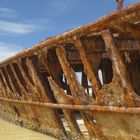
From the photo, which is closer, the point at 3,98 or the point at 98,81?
the point at 98,81

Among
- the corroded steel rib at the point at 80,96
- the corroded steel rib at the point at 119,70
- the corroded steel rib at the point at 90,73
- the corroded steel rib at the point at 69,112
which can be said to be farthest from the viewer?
the corroded steel rib at the point at 69,112

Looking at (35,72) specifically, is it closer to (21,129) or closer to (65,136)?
(65,136)

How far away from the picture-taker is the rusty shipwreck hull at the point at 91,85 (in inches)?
160

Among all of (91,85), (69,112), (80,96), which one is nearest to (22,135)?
(69,112)

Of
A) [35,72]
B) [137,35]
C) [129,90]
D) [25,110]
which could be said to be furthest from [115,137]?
[25,110]

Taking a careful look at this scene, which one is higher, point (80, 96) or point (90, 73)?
point (90, 73)

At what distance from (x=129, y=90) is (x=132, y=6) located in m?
0.89

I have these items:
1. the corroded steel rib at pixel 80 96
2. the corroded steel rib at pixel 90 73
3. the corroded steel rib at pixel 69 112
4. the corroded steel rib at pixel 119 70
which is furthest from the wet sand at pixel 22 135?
the corroded steel rib at pixel 119 70

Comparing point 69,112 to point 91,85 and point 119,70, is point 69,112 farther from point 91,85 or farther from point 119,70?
point 119,70

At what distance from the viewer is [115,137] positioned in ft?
14.4

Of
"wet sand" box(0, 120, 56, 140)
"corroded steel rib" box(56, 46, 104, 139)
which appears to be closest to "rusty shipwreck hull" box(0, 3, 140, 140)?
"corroded steel rib" box(56, 46, 104, 139)

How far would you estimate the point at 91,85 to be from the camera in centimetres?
473

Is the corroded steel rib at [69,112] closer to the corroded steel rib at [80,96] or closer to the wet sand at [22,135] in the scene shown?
the corroded steel rib at [80,96]

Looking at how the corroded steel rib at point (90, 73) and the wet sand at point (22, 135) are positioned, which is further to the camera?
the wet sand at point (22, 135)
